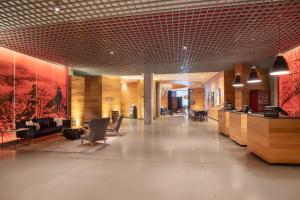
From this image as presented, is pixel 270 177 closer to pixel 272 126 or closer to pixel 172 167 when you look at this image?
pixel 272 126

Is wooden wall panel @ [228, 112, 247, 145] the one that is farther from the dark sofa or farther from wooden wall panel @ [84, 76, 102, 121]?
wooden wall panel @ [84, 76, 102, 121]

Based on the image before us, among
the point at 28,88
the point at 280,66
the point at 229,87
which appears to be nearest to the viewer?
the point at 280,66

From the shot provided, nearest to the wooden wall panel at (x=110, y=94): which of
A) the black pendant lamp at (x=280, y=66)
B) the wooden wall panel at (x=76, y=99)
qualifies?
the wooden wall panel at (x=76, y=99)

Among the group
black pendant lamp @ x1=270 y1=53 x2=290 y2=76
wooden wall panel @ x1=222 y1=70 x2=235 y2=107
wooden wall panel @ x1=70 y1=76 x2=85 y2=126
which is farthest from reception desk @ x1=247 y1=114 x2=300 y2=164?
wooden wall panel @ x1=70 y1=76 x2=85 y2=126

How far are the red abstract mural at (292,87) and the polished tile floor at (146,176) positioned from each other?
12.6ft

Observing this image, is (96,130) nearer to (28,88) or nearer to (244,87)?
(28,88)

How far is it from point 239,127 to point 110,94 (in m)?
11.1

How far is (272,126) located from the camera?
179 inches

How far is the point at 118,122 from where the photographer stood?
8.66 m

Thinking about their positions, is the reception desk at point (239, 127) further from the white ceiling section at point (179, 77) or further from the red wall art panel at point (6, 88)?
the red wall art panel at point (6, 88)

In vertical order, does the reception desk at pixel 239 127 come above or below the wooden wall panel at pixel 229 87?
below

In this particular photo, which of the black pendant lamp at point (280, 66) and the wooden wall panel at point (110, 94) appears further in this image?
the wooden wall panel at point (110, 94)

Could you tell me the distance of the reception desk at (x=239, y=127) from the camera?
6.41 meters

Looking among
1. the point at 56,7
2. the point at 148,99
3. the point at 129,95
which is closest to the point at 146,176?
the point at 56,7
